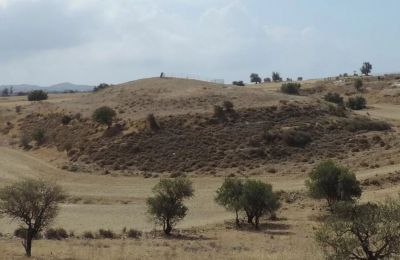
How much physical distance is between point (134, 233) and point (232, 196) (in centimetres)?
877

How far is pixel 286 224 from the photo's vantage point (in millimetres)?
41844

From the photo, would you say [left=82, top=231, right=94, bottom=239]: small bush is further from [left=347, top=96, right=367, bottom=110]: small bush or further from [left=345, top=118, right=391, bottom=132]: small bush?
[left=347, top=96, right=367, bottom=110]: small bush

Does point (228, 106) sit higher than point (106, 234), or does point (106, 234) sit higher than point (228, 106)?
point (228, 106)

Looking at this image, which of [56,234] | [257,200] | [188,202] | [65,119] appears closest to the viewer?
[56,234]

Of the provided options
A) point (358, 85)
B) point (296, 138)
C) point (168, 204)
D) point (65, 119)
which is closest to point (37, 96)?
point (65, 119)

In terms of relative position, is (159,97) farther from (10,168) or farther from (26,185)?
(26,185)

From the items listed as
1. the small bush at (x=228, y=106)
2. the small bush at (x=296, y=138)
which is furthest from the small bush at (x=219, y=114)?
the small bush at (x=296, y=138)

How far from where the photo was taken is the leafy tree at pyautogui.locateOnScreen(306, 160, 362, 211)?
143 ft

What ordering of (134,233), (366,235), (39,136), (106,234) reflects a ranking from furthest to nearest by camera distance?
(39,136) < (134,233) < (106,234) < (366,235)

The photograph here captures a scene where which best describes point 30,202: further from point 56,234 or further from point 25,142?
point 25,142

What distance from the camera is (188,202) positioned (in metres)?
50.5

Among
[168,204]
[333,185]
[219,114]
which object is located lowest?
[168,204]

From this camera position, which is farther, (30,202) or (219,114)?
(219,114)

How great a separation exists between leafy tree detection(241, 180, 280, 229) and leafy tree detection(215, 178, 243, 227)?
630 millimetres
